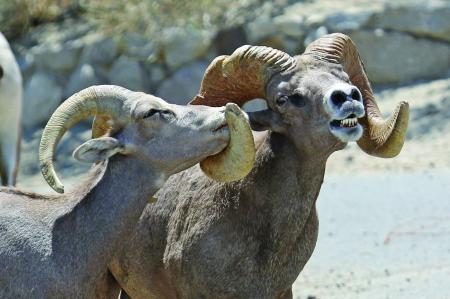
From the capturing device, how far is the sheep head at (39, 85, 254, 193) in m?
6.90

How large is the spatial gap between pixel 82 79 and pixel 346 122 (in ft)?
39.7

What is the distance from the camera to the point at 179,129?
6969 millimetres

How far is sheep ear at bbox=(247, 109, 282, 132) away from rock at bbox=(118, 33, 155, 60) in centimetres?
1136

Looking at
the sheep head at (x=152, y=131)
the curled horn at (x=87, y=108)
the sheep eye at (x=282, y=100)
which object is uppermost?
the curled horn at (x=87, y=108)

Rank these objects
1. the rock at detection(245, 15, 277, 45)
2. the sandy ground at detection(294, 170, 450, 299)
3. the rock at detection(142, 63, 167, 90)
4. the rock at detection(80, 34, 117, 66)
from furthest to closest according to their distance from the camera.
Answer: the rock at detection(80, 34, 117, 66)
the rock at detection(142, 63, 167, 90)
the rock at detection(245, 15, 277, 45)
the sandy ground at detection(294, 170, 450, 299)

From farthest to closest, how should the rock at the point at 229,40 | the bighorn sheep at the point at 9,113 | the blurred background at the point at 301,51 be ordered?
the rock at the point at 229,40, the bighorn sheep at the point at 9,113, the blurred background at the point at 301,51

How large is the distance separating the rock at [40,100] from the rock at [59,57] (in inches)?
8.2

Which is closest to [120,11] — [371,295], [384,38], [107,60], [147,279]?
[107,60]

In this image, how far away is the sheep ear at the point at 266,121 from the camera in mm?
7430

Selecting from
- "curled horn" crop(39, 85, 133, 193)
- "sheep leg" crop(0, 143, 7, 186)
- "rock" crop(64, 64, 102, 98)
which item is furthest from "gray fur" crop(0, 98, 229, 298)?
"rock" crop(64, 64, 102, 98)

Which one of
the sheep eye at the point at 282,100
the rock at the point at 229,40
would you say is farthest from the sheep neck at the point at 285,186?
the rock at the point at 229,40

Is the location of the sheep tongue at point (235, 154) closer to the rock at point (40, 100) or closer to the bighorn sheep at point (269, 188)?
the bighorn sheep at point (269, 188)

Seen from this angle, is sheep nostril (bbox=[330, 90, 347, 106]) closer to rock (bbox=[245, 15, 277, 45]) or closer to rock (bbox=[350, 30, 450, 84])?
rock (bbox=[350, 30, 450, 84])

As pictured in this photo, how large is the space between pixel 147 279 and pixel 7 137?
6.71m
